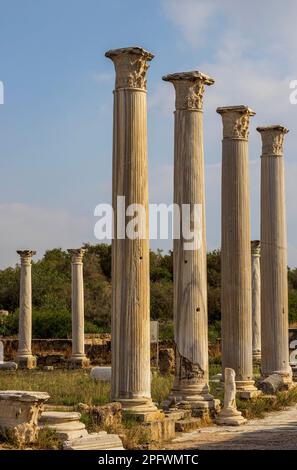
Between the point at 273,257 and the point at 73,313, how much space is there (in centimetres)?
1583

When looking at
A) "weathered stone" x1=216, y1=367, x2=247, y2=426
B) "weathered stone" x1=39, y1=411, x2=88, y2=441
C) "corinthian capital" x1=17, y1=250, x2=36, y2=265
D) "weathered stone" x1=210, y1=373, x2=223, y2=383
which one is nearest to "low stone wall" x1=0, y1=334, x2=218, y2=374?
"corinthian capital" x1=17, y1=250, x2=36, y2=265

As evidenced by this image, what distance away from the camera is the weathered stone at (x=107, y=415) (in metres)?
17.5

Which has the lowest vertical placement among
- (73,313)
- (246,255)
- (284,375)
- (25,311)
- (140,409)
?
(140,409)

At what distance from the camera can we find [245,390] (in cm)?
2434

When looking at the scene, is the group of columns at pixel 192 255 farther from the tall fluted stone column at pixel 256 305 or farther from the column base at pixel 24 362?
the column base at pixel 24 362

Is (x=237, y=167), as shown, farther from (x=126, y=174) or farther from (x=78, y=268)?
(x=78, y=268)

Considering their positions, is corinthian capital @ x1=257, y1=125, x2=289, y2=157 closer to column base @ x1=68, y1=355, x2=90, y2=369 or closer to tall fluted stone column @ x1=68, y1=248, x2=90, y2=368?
tall fluted stone column @ x1=68, y1=248, x2=90, y2=368

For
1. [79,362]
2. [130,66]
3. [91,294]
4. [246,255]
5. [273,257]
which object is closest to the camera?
[130,66]

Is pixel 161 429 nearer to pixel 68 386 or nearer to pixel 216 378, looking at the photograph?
pixel 68 386

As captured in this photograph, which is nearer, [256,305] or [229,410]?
[229,410]

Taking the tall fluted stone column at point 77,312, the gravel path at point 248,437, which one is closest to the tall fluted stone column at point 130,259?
the gravel path at point 248,437

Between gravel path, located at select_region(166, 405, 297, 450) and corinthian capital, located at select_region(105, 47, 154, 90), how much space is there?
23.0 feet

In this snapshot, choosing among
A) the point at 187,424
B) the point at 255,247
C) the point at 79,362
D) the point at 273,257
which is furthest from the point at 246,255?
the point at 79,362
